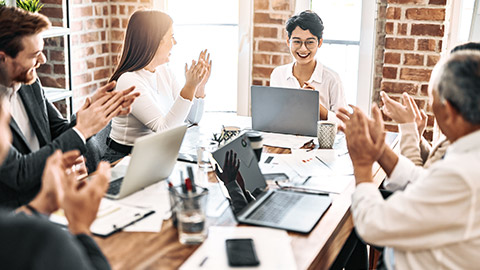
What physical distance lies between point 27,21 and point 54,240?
138 centimetres

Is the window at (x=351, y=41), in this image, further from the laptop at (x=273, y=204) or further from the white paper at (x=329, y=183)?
the laptop at (x=273, y=204)

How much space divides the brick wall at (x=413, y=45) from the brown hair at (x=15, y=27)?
6.69 ft

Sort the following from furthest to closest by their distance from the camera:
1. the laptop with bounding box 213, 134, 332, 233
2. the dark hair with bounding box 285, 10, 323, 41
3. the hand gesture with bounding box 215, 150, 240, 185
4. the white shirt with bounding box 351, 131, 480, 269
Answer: the dark hair with bounding box 285, 10, 323, 41, the hand gesture with bounding box 215, 150, 240, 185, the laptop with bounding box 213, 134, 332, 233, the white shirt with bounding box 351, 131, 480, 269

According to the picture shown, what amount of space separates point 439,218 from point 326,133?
3.66ft

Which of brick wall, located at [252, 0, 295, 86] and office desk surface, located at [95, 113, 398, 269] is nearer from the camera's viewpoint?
office desk surface, located at [95, 113, 398, 269]

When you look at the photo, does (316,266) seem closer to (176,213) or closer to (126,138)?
(176,213)

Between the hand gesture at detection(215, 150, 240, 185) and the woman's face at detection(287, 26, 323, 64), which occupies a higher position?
the woman's face at detection(287, 26, 323, 64)

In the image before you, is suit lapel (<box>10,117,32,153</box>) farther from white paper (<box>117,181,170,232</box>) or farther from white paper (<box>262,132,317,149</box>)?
white paper (<box>262,132,317,149</box>)

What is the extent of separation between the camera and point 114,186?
183 centimetres

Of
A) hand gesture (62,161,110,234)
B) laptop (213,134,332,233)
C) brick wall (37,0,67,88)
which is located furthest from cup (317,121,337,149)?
brick wall (37,0,67,88)

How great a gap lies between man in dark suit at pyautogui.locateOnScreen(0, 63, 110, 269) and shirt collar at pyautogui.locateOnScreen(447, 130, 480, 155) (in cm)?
87

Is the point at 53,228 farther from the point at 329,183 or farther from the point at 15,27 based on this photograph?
the point at 15,27

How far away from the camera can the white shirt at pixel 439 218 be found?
1.25 metres

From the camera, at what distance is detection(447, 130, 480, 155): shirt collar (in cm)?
131
